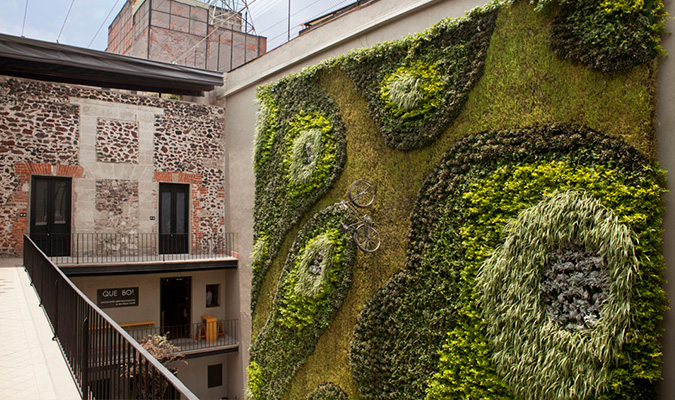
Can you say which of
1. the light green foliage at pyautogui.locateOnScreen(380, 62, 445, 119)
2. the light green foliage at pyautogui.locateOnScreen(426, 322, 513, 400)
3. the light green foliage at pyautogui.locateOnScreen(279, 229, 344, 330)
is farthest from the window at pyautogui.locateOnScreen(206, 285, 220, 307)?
the light green foliage at pyautogui.locateOnScreen(426, 322, 513, 400)

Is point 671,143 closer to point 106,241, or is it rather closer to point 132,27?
point 106,241

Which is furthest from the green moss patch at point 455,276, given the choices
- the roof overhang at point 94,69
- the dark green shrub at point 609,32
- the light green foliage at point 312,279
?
the roof overhang at point 94,69

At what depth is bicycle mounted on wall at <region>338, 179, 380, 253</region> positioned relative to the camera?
7.93 metres

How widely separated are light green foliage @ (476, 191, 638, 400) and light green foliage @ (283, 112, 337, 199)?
380cm

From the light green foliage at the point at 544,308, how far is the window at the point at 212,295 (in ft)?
31.6

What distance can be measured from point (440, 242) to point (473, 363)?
1598mm

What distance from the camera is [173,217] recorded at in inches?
539

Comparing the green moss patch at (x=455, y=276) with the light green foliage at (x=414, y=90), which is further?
the light green foliage at (x=414, y=90)

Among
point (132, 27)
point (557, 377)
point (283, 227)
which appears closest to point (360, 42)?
point (283, 227)

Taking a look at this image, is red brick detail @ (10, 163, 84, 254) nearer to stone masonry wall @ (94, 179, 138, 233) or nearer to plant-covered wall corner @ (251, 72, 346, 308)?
stone masonry wall @ (94, 179, 138, 233)

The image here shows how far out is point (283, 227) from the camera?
9.94 meters

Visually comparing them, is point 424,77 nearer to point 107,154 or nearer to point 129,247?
point 107,154

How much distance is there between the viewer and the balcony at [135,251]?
38.2ft

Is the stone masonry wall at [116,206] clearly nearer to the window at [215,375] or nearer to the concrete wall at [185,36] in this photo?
the window at [215,375]
